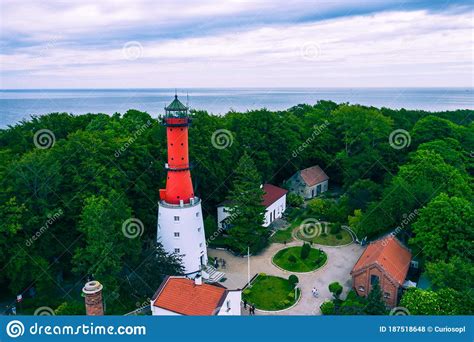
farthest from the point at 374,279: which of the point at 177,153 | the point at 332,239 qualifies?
the point at 177,153

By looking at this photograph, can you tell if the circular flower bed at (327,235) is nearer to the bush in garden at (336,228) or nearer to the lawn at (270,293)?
the bush in garden at (336,228)

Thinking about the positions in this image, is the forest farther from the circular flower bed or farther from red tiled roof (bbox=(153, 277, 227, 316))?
red tiled roof (bbox=(153, 277, 227, 316))

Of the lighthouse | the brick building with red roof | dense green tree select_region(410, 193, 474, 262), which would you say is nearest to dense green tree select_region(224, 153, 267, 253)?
the lighthouse

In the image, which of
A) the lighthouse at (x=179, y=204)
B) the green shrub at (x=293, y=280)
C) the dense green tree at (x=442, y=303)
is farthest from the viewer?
the green shrub at (x=293, y=280)

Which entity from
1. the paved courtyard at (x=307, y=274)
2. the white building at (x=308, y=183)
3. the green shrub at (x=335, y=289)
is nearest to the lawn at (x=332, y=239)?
the paved courtyard at (x=307, y=274)

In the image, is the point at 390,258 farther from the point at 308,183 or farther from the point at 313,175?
the point at 313,175

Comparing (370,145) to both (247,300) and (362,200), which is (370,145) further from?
(247,300)
